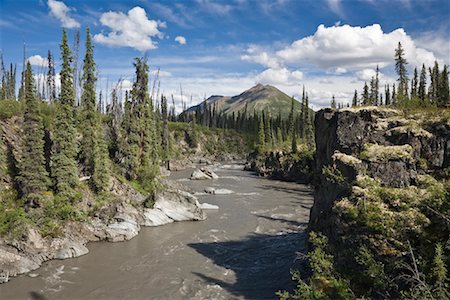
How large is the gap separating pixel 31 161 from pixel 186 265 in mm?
16205

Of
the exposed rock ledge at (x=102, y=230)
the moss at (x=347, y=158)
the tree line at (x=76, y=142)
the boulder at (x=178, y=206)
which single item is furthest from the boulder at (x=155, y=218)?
the moss at (x=347, y=158)

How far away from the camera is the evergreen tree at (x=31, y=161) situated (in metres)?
29.5

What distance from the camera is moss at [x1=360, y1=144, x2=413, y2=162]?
65.8ft

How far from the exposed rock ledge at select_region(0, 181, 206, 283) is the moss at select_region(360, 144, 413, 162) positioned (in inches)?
894

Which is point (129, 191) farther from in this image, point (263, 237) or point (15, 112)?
point (263, 237)

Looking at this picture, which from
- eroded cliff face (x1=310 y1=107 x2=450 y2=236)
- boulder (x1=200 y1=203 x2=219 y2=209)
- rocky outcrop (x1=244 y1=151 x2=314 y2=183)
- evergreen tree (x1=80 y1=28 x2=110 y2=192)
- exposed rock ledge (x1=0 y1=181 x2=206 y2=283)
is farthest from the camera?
rocky outcrop (x1=244 y1=151 x2=314 y2=183)


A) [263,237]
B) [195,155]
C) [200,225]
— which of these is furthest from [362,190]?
[195,155]

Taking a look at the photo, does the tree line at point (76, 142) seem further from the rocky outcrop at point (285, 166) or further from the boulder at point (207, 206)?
the rocky outcrop at point (285, 166)

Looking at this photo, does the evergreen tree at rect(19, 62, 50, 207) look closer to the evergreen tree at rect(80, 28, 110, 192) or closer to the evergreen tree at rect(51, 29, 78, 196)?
the evergreen tree at rect(51, 29, 78, 196)

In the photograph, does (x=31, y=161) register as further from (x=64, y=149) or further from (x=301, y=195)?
(x=301, y=195)

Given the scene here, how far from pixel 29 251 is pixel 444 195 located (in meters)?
27.5

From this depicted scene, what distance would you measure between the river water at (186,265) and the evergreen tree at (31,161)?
22.1 feet

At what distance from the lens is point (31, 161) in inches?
1169

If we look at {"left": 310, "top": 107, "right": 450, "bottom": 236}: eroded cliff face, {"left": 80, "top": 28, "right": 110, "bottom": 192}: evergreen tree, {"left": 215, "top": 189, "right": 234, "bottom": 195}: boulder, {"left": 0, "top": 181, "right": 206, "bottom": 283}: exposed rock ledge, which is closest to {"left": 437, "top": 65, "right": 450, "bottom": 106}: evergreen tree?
{"left": 215, "top": 189, "right": 234, "bottom": 195}: boulder
